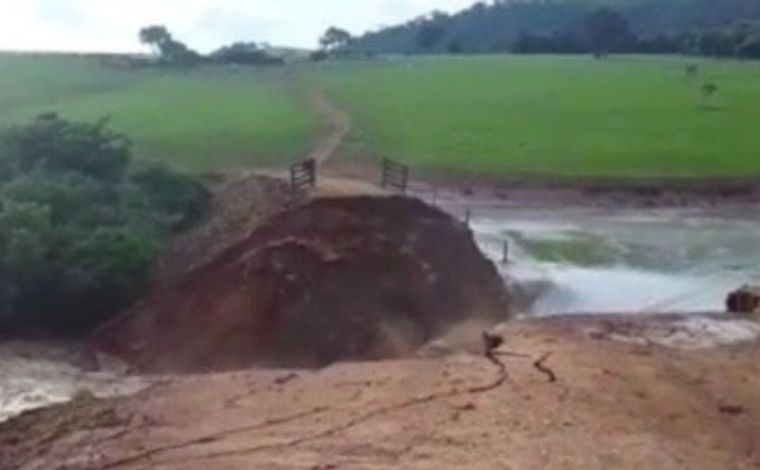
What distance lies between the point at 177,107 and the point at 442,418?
6008 centimetres

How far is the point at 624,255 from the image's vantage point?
42188mm

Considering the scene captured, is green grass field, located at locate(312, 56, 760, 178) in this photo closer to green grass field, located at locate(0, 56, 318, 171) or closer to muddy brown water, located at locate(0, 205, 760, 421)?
green grass field, located at locate(0, 56, 318, 171)

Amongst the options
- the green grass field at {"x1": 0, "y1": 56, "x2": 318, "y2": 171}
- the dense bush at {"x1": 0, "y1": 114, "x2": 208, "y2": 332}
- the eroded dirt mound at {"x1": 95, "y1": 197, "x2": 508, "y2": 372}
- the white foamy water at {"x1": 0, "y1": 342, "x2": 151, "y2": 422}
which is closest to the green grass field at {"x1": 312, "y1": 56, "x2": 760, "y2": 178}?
the green grass field at {"x1": 0, "y1": 56, "x2": 318, "y2": 171}

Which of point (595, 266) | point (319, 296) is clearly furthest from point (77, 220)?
point (595, 266)

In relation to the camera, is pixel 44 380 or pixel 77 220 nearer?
pixel 44 380

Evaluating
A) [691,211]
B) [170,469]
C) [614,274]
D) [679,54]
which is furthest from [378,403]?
[679,54]

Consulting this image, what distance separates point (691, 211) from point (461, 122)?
20.0 m

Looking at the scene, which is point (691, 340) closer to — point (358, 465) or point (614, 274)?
point (358, 465)

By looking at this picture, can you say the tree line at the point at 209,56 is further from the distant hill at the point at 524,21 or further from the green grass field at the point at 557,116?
the distant hill at the point at 524,21

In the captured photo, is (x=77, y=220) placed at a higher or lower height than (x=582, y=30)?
higher

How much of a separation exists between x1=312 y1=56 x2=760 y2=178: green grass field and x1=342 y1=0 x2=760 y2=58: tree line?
18.0m

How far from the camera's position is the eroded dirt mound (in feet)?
92.7

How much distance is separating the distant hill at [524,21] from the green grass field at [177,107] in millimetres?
51247

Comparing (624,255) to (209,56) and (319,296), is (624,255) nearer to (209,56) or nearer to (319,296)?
(319,296)
